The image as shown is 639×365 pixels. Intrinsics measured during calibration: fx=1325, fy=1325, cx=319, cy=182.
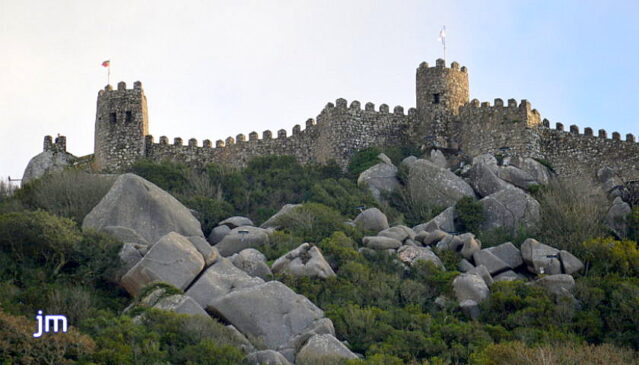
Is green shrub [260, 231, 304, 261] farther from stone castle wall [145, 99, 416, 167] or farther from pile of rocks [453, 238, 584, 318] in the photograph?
stone castle wall [145, 99, 416, 167]

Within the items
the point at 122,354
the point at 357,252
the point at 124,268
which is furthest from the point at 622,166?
the point at 122,354

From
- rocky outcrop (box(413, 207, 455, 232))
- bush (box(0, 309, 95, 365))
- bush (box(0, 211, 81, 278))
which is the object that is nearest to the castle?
rocky outcrop (box(413, 207, 455, 232))

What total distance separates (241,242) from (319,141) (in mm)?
10713

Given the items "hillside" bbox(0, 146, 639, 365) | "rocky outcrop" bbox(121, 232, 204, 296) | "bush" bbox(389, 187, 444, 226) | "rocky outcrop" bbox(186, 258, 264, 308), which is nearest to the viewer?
"hillside" bbox(0, 146, 639, 365)

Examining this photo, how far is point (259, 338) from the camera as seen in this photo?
37.7 meters

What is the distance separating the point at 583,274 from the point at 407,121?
13703mm

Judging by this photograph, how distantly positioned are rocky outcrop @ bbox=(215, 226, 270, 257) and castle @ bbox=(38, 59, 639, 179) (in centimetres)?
917

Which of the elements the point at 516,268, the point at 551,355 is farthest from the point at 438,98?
the point at 551,355

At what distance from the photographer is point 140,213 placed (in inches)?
1801

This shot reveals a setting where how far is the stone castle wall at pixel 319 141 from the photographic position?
54.5 meters

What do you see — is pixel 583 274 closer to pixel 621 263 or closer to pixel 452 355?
pixel 621 263

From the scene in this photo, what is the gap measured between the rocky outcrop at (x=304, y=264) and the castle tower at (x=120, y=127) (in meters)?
14.2

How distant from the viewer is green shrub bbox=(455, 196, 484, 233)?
4844 centimetres

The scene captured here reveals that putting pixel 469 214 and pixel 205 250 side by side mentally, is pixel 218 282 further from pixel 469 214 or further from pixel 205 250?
pixel 469 214
